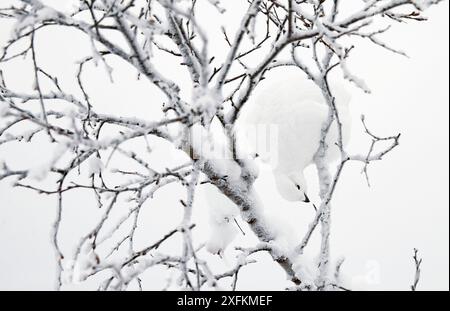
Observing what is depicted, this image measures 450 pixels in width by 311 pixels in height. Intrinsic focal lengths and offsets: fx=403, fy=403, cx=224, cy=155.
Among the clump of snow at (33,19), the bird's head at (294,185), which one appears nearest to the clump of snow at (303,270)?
the bird's head at (294,185)

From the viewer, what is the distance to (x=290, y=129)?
3.54 m

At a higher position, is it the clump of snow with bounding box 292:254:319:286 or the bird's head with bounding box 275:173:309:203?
the bird's head with bounding box 275:173:309:203

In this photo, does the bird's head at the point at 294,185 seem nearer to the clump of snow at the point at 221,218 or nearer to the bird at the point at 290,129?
the bird at the point at 290,129

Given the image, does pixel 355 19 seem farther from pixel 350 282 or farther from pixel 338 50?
pixel 350 282

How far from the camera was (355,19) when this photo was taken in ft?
6.39

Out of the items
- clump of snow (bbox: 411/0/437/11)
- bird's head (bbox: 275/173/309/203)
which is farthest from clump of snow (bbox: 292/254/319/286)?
clump of snow (bbox: 411/0/437/11)

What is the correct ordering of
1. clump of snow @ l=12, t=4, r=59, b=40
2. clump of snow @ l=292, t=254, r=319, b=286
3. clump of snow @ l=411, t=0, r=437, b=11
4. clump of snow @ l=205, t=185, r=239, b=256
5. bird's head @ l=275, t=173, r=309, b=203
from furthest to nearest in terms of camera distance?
bird's head @ l=275, t=173, r=309, b=203 → clump of snow @ l=205, t=185, r=239, b=256 → clump of snow @ l=292, t=254, r=319, b=286 → clump of snow @ l=411, t=0, r=437, b=11 → clump of snow @ l=12, t=4, r=59, b=40

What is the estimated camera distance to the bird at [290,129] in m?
3.54

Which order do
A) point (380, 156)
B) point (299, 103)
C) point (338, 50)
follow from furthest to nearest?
point (299, 103)
point (380, 156)
point (338, 50)

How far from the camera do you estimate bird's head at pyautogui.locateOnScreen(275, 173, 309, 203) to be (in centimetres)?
369

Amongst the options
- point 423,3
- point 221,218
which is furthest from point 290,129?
point 423,3

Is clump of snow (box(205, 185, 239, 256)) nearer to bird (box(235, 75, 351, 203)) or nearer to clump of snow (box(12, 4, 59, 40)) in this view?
bird (box(235, 75, 351, 203))

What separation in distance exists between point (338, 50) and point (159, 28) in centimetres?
82
